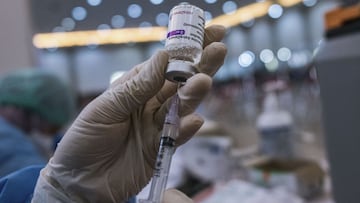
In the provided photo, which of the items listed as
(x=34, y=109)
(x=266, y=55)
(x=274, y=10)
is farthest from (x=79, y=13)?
(x=266, y=55)

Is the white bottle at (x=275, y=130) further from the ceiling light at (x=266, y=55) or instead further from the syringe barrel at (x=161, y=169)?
the syringe barrel at (x=161, y=169)

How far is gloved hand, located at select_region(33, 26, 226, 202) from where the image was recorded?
49cm

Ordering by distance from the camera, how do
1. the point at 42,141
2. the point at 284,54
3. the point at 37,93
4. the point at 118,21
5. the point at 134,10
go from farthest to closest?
the point at 284,54 → the point at 42,141 → the point at 37,93 → the point at 118,21 → the point at 134,10

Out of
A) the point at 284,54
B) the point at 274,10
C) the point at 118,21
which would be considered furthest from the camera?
the point at 284,54

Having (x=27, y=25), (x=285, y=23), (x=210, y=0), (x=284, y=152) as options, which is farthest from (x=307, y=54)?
(x=27, y=25)

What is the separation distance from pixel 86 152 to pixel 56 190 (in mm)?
80

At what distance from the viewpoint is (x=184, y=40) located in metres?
0.45

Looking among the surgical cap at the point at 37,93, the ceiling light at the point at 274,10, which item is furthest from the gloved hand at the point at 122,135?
the surgical cap at the point at 37,93

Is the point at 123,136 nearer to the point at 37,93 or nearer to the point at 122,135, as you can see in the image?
the point at 122,135

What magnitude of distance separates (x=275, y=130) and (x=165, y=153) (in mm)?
1110

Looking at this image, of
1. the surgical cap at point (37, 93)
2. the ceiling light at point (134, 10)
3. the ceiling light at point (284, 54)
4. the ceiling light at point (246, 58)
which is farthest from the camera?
the ceiling light at point (284, 54)

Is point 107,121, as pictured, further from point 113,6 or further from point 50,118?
point 50,118

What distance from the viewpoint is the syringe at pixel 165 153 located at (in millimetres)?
499

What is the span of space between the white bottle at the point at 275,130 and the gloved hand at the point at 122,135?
103 cm
